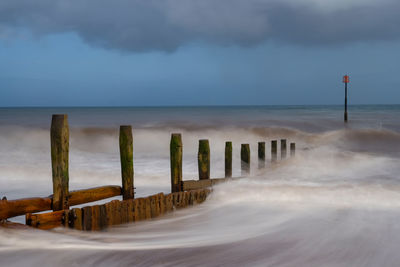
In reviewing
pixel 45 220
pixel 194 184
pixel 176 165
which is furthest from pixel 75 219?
pixel 194 184

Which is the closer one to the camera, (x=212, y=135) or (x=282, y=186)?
(x=282, y=186)

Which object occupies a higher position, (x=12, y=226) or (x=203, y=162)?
(x=203, y=162)

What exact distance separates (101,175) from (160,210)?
5516mm

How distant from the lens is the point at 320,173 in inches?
408

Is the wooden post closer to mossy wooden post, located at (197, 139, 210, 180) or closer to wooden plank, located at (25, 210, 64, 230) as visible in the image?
wooden plank, located at (25, 210, 64, 230)

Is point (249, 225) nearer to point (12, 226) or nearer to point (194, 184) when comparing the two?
point (194, 184)

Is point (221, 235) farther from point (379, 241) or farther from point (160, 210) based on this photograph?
point (379, 241)

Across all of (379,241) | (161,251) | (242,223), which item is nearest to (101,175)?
(242,223)

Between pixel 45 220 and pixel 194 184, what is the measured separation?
8.77ft

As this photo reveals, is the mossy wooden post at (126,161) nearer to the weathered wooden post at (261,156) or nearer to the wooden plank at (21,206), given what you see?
the wooden plank at (21,206)

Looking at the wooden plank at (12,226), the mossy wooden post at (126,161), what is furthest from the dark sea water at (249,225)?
the mossy wooden post at (126,161)

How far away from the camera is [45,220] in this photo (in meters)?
4.64

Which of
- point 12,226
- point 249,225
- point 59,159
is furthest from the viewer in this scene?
point 249,225

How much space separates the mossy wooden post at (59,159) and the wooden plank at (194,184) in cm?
210
